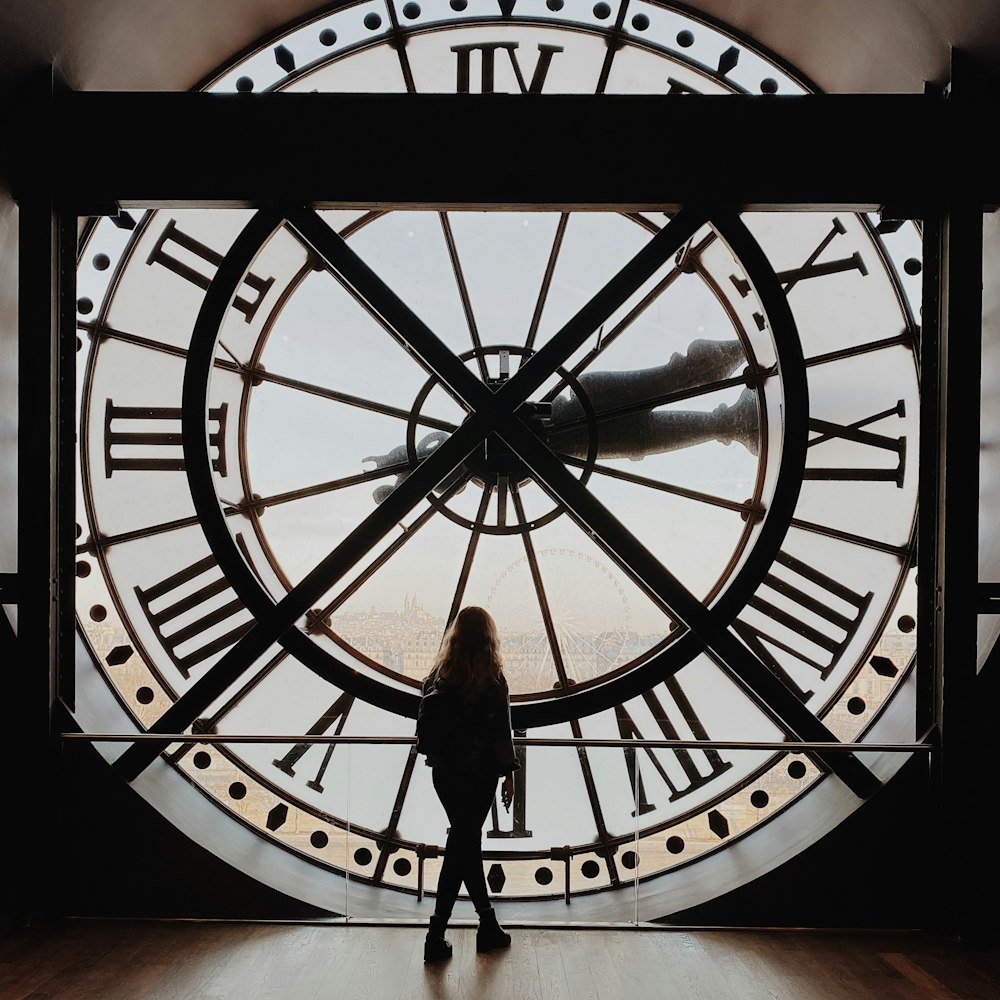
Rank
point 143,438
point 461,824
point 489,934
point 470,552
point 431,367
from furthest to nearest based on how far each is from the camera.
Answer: point 470,552 → point 143,438 → point 431,367 → point 489,934 → point 461,824

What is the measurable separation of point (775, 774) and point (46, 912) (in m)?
2.46

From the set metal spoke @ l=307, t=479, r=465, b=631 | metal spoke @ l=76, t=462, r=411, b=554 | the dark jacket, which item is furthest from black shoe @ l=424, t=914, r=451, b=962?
metal spoke @ l=76, t=462, r=411, b=554

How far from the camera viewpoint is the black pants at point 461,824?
98.5 inches

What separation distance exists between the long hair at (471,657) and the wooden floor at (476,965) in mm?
792

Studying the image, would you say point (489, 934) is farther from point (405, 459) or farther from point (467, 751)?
point (405, 459)

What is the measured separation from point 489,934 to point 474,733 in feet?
2.05

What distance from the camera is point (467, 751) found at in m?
2.50

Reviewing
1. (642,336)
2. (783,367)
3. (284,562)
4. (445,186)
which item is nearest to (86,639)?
(284,562)

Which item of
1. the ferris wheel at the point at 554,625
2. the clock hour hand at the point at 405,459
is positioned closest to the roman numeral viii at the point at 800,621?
the ferris wheel at the point at 554,625

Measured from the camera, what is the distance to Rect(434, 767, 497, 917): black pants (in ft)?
8.21

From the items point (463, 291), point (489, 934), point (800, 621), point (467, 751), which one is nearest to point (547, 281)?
point (463, 291)

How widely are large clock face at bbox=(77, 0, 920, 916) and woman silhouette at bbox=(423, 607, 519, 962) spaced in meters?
1.02

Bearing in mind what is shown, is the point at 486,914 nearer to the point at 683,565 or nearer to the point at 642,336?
the point at 683,565

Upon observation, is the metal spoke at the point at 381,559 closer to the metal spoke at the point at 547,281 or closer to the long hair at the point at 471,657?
the metal spoke at the point at 547,281
